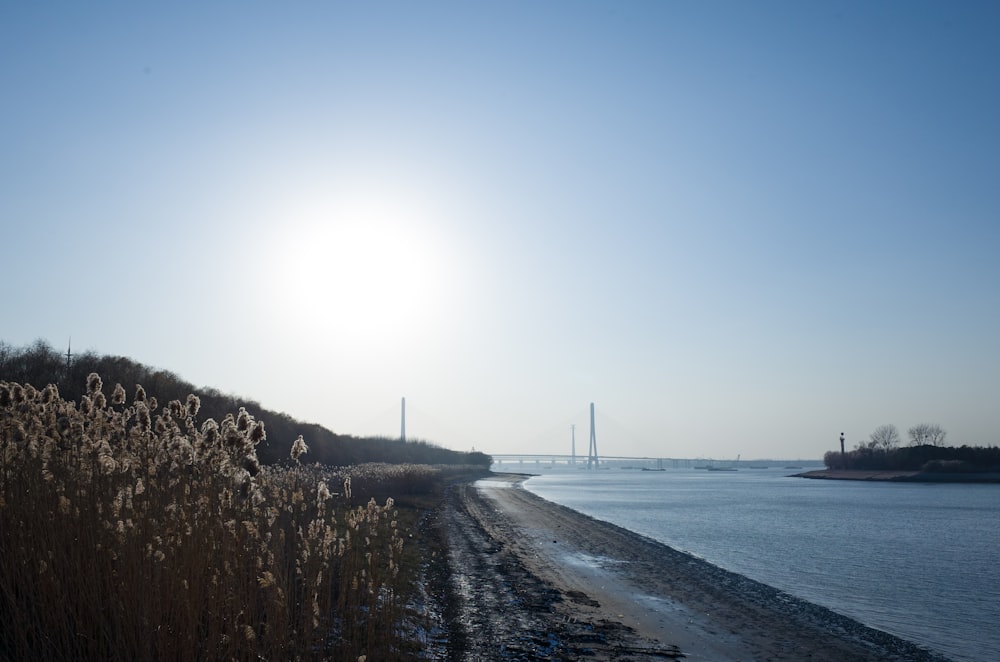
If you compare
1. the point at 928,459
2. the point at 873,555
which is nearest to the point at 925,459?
the point at 928,459

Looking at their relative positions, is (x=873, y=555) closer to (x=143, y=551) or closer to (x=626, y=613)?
(x=626, y=613)

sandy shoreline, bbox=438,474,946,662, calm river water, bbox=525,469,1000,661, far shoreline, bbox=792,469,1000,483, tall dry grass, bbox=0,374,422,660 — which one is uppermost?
tall dry grass, bbox=0,374,422,660

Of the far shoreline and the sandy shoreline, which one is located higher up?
the sandy shoreline

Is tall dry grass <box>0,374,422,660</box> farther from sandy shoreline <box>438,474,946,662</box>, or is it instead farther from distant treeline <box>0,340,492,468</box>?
distant treeline <box>0,340,492,468</box>

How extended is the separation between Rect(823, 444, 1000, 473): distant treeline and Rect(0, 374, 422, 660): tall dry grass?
125 m

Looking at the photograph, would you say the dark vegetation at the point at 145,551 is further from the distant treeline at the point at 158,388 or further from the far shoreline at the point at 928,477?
the far shoreline at the point at 928,477

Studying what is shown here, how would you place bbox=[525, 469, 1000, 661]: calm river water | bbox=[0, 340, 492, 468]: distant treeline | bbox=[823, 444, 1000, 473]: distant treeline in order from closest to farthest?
bbox=[525, 469, 1000, 661]: calm river water → bbox=[0, 340, 492, 468]: distant treeline → bbox=[823, 444, 1000, 473]: distant treeline

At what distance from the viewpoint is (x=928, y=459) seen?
117 metres

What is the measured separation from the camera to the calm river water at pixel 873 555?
1711 centimetres

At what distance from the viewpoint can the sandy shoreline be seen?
503 inches

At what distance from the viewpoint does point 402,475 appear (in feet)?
148

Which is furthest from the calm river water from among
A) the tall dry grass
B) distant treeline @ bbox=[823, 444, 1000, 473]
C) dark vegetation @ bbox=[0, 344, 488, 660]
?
distant treeline @ bbox=[823, 444, 1000, 473]

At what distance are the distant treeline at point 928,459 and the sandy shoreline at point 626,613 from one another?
345 ft

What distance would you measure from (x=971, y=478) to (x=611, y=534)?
315 feet
